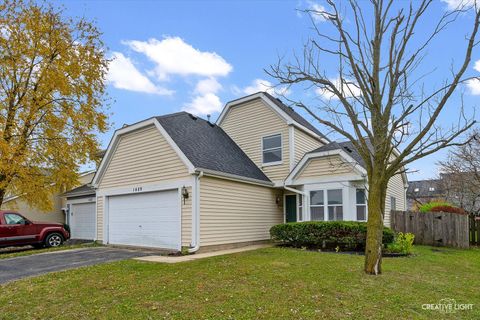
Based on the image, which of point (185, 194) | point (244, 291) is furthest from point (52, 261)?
point (244, 291)

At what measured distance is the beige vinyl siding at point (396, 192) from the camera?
16394 mm

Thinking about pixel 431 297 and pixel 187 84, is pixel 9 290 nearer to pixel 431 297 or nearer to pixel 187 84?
pixel 431 297

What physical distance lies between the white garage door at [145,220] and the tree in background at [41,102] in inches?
153

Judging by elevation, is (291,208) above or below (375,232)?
below

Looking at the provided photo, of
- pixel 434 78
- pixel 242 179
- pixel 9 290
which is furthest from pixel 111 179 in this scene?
pixel 434 78

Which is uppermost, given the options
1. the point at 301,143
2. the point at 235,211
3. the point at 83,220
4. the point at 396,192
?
the point at 301,143

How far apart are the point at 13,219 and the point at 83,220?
5848mm

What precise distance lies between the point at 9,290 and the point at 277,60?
777 centimetres

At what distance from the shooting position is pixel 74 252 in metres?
12.9

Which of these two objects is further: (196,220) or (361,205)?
(361,205)

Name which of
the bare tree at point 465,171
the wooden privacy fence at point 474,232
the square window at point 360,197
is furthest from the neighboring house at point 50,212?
the bare tree at point 465,171

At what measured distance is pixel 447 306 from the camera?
5.82 m

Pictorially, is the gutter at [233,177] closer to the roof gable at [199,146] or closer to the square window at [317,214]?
the roof gable at [199,146]

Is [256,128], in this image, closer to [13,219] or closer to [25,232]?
[25,232]
